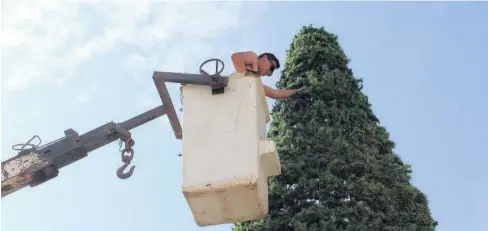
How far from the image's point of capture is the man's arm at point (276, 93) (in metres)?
8.21

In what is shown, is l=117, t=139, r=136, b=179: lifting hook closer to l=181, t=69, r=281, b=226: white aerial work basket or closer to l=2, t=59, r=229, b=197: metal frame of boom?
l=2, t=59, r=229, b=197: metal frame of boom

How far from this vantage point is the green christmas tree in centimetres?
752

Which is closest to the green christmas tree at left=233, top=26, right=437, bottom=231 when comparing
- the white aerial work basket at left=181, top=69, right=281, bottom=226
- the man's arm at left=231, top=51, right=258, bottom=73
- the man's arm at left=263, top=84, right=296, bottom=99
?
the man's arm at left=263, top=84, right=296, bottom=99

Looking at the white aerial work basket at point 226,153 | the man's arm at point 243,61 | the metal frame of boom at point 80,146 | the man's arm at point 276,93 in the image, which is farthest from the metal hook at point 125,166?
the man's arm at point 276,93

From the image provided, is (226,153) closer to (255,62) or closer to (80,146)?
(255,62)

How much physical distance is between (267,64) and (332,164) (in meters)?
1.12

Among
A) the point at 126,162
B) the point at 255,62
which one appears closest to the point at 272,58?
the point at 255,62

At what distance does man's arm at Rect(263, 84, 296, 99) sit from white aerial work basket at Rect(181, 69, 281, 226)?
92 centimetres

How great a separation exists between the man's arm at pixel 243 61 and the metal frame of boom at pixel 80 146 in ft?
0.83

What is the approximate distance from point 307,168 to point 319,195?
0.32 metres

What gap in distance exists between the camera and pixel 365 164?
7.88 metres

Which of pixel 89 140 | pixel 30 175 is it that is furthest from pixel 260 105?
pixel 30 175

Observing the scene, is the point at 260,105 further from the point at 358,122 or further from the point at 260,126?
the point at 358,122

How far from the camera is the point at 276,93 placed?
8312mm
